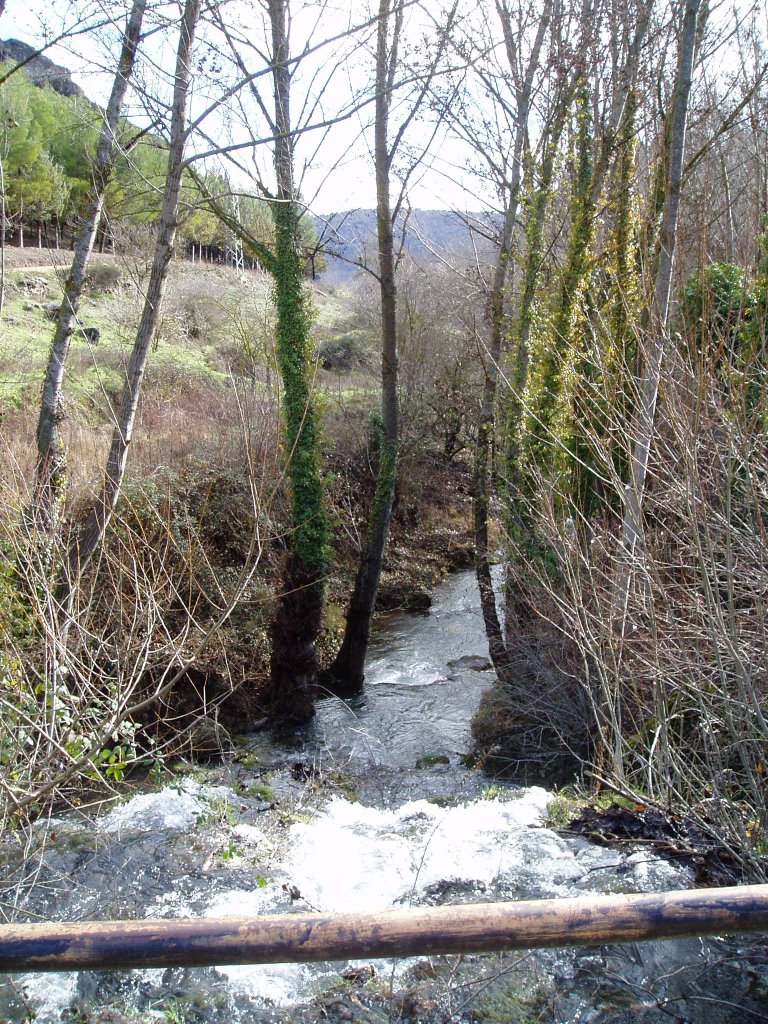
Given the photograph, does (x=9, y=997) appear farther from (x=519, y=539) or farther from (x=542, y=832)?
(x=519, y=539)

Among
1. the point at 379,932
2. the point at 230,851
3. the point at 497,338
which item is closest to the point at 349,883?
the point at 230,851

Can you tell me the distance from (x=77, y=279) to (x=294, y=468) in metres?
4.13

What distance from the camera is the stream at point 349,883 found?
170 inches

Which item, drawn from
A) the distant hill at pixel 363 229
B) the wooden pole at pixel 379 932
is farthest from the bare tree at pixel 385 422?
the wooden pole at pixel 379 932

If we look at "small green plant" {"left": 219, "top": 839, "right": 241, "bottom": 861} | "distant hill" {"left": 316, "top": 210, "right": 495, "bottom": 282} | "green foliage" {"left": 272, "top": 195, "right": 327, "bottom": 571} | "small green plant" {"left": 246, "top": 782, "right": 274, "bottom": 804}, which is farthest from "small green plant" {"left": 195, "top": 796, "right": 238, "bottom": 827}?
"distant hill" {"left": 316, "top": 210, "right": 495, "bottom": 282}

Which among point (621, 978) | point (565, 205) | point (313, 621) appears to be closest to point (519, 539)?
point (313, 621)

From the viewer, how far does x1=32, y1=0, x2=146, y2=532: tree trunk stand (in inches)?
346

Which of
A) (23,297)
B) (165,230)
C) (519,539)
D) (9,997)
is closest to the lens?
(9,997)

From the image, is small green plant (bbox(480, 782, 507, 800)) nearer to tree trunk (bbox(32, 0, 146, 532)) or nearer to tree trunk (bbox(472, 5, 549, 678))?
tree trunk (bbox(472, 5, 549, 678))

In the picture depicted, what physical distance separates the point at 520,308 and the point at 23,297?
1480 cm

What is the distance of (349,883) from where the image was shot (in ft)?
19.0

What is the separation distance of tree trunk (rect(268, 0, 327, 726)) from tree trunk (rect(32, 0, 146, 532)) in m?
2.47

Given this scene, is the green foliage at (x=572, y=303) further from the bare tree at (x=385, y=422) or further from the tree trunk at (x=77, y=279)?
the tree trunk at (x=77, y=279)

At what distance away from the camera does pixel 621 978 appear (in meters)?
4.45
